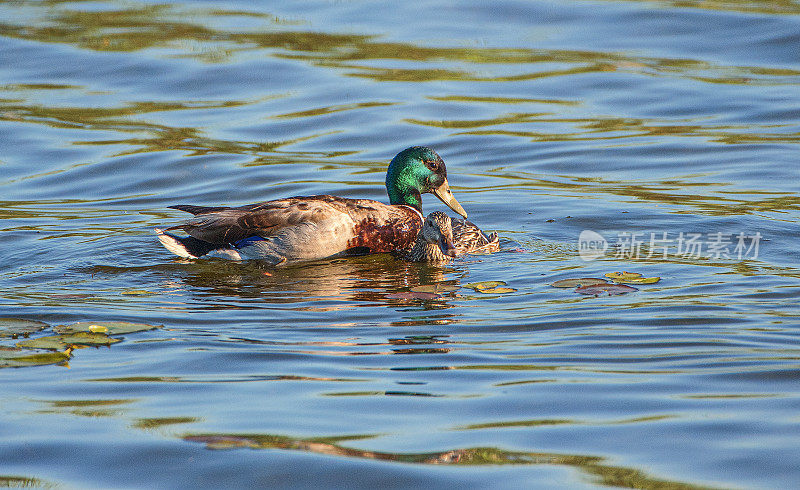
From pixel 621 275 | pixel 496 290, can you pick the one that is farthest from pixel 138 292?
pixel 621 275

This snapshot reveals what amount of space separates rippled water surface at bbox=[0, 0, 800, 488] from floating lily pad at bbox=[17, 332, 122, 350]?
9 centimetres

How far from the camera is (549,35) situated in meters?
18.5

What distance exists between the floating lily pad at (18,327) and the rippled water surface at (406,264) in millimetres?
248

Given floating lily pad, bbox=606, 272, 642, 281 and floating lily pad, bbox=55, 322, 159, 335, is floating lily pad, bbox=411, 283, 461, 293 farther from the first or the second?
floating lily pad, bbox=55, 322, 159, 335

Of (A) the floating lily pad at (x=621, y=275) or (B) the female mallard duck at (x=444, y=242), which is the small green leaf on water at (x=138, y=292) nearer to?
(B) the female mallard duck at (x=444, y=242)

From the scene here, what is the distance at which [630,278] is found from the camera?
7.96 metres

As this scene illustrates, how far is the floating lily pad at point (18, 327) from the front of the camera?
6836mm

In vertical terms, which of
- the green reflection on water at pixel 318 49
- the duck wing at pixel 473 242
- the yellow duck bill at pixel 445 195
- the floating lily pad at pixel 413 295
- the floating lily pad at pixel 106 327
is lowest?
the floating lily pad at pixel 413 295

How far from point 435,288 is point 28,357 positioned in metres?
3.11

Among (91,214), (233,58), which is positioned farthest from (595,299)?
(233,58)

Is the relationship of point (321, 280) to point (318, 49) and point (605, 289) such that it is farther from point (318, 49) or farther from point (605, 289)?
point (318, 49)
